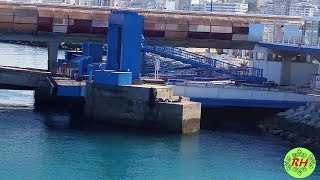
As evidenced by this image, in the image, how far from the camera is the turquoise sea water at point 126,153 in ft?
83.2

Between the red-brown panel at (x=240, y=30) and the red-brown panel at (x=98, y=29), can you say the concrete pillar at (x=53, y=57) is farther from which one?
the red-brown panel at (x=240, y=30)

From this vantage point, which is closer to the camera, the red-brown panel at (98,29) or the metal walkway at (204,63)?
the metal walkway at (204,63)

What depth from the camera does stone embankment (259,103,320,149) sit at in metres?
31.6

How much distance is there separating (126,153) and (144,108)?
Result: 5098mm

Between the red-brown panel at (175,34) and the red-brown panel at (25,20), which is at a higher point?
the red-brown panel at (25,20)

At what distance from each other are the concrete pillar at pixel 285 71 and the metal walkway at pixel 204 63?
4.03ft

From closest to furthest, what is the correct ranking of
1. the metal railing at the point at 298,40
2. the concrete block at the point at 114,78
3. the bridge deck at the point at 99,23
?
the concrete block at the point at 114,78 < the metal railing at the point at 298,40 < the bridge deck at the point at 99,23

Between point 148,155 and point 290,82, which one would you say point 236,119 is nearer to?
point 290,82

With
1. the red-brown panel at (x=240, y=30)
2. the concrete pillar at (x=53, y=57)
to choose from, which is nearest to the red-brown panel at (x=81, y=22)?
the concrete pillar at (x=53, y=57)

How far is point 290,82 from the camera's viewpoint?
40.3 metres

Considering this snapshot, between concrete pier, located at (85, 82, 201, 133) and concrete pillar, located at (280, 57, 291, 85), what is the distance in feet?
29.4

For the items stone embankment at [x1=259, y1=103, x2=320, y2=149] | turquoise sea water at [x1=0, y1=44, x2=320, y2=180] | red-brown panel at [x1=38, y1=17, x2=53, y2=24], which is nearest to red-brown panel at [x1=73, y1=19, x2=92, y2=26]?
red-brown panel at [x1=38, y1=17, x2=53, y2=24]

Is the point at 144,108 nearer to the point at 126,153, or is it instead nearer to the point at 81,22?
the point at 126,153

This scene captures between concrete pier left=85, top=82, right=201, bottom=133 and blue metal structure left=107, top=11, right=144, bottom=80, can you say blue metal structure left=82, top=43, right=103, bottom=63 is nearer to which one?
blue metal structure left=107, top=11, right=144, bottom=80
